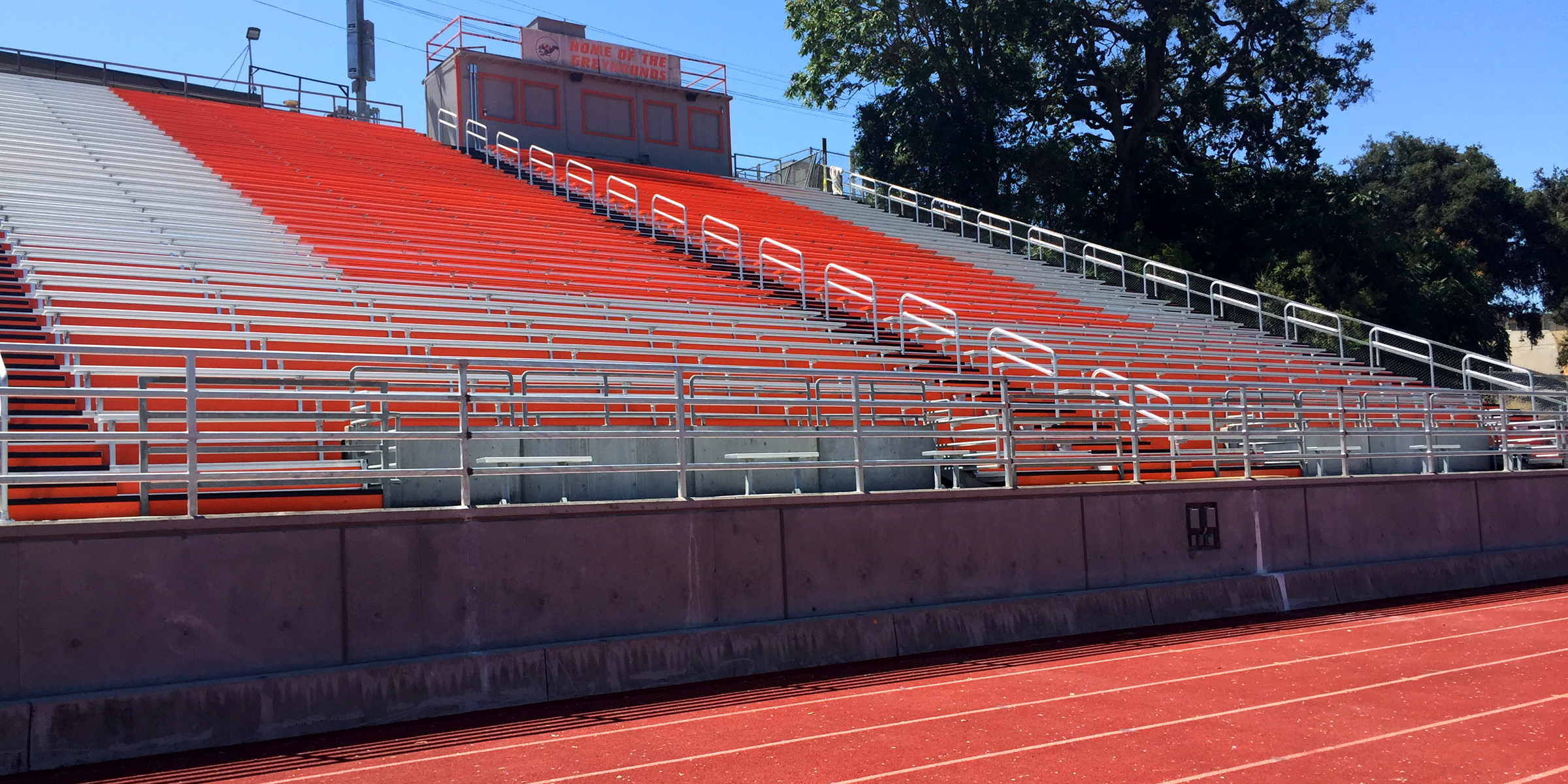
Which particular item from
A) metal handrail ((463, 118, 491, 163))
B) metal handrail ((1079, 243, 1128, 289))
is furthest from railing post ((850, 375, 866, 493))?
metal handrail ((463, 118, 491, 163))

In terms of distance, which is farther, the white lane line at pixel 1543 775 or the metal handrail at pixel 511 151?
the metal handrail at pixel 511 151

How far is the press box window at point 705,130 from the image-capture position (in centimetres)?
3159

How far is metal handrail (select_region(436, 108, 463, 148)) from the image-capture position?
27422mm

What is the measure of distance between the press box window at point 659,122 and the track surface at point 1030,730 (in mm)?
23974

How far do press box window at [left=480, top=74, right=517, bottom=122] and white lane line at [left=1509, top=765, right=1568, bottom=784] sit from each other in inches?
1033

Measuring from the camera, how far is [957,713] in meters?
6.99

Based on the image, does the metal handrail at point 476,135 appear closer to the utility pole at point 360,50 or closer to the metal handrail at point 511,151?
the metal handrail at point 511,151

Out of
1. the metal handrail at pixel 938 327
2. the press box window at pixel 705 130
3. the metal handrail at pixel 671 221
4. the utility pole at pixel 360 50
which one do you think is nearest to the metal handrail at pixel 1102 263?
the metal handrail at pixel 671 221

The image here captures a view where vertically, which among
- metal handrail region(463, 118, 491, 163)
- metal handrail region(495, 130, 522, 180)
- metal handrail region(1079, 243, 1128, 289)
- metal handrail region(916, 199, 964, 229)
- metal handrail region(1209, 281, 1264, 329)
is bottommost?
metal handrail region(1209, 281, 1264, 329)

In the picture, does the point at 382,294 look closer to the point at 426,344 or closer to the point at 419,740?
the point at 426,344

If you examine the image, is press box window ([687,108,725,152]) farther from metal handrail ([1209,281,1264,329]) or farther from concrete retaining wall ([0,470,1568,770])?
concrete retaining wall ([0,470,1568,770])

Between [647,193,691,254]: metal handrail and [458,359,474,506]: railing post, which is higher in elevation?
[647,193,691,254]: metal handrail

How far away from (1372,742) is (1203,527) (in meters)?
5.32

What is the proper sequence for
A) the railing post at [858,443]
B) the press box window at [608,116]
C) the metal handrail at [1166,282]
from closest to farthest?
the railing post at [858,443] < the metal handrail at [1166,282] < the press box window at [608,116]
